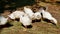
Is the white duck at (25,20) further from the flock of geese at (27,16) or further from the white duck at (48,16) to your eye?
the white duck at (48,16)

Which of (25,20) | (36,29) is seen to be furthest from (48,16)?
(25,20)

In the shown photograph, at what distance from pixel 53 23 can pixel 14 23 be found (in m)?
0.73

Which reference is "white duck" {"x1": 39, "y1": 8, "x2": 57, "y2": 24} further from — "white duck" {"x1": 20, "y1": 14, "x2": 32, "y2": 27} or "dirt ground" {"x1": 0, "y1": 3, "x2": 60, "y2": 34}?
"white duck" {"x1": 20, "y1": 14, "x2": 32, "y2": 27}

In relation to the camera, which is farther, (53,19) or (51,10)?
(51,10)

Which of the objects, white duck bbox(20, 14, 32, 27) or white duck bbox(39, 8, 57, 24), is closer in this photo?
white duck bbox(20, 14, 32, 27)

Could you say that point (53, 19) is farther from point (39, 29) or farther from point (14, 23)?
point (14, 23)

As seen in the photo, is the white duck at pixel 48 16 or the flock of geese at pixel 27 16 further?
the white duck at pixel 48 16

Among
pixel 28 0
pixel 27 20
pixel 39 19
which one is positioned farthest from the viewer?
pixel 28 0

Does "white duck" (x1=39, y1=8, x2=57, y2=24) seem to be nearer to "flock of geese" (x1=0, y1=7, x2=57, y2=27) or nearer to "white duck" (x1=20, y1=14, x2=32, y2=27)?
"flock of geese" (x1=0, y1=7, x2=57, y2=27)

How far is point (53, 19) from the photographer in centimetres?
378

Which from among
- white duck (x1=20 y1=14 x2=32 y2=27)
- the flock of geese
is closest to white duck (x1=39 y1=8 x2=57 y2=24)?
the flock of geese

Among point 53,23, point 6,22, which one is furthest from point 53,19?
point 6,22

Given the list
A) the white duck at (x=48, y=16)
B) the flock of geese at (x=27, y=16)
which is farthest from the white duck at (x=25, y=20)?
the white duck at (x=48, y=16)

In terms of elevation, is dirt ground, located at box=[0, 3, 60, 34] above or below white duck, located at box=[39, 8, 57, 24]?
below
